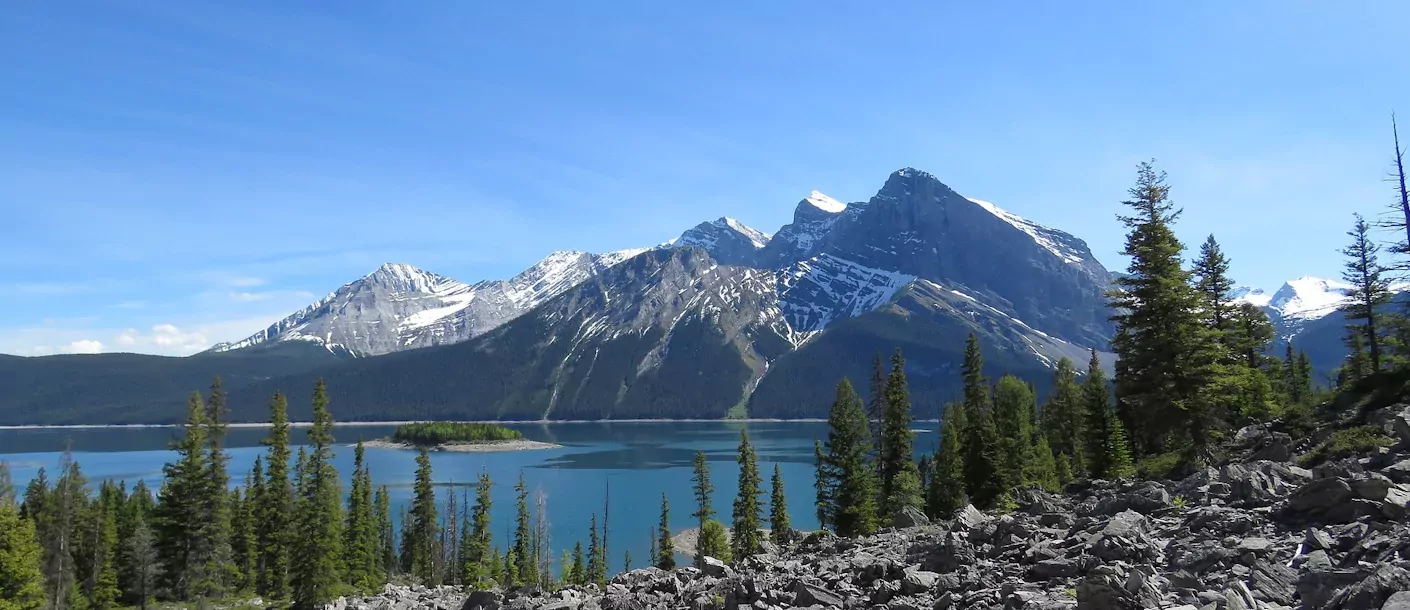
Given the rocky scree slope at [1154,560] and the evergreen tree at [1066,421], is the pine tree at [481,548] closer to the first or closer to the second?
the rocky scree slope at [1154,560]

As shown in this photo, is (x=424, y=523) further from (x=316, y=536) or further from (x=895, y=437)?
(x=895, y=437)

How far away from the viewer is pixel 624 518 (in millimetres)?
127312

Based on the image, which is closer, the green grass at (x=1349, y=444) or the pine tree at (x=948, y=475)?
the green grass at (x=1349, y=444)

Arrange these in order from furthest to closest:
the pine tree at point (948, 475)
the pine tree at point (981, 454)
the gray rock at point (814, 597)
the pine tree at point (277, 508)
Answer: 1. the pine tree at point (277, 508)
2. the pine tree at point (948, 475)
3. the pine tree at point (981, 454)
4. the gray rock at point (814, 597)

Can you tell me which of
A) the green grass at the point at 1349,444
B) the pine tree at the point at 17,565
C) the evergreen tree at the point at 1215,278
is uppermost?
the evergreen tree at the point at 1215,278

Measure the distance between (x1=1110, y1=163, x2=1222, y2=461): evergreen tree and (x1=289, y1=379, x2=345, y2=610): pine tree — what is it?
54.2 meters

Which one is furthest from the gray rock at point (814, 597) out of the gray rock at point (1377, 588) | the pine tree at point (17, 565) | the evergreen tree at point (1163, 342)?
the pine tree at point (17, 565)

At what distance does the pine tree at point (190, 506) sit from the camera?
5856 cm

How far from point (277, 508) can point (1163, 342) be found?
64.5 meters

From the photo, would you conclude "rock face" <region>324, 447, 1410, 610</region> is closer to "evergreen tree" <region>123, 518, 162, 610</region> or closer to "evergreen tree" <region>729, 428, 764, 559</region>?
"evergreen tree" <region>729, 428, 764, 559</region>

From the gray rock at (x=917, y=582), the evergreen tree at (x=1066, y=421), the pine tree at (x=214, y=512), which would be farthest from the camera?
the evergreen tree at (x=1066, y=421)

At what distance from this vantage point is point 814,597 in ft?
54.1

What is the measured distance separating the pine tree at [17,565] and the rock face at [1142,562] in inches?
1568

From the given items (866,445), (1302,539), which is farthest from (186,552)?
(1302,539)
